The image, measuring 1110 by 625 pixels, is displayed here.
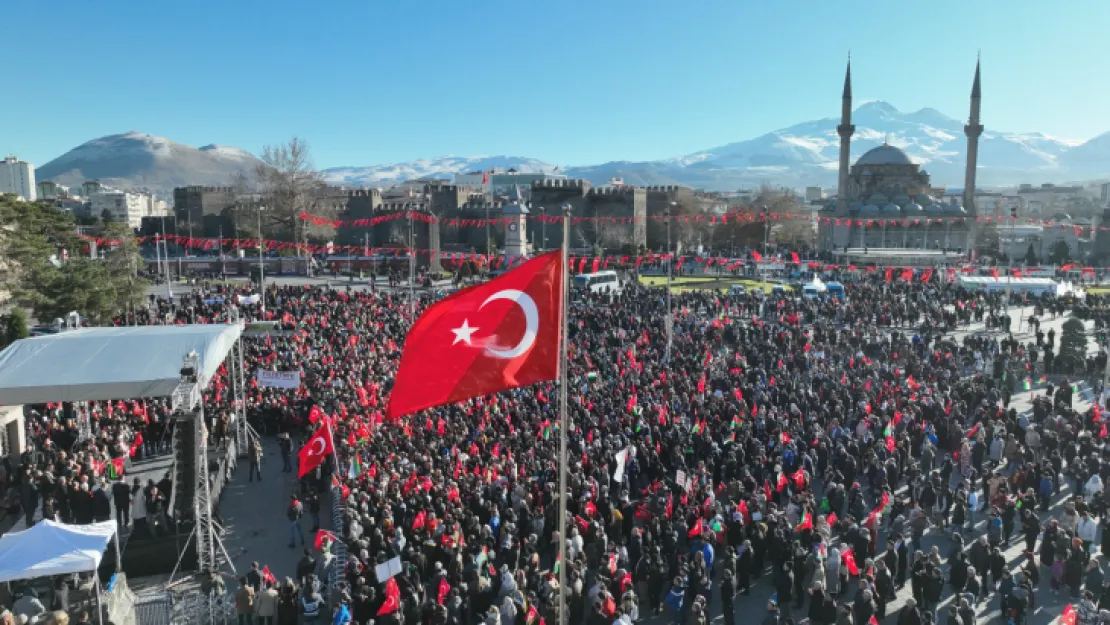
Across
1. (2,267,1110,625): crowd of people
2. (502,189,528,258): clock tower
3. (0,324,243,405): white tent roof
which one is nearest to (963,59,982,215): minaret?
(502,189,528,258): clock tower

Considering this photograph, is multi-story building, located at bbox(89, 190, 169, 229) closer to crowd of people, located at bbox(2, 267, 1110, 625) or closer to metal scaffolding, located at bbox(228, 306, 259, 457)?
metal scaffolding, located at bbox(228, 306, 259, 457)

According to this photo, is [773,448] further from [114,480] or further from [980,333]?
[980,333]

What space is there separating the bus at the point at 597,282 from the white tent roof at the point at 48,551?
31.1 metres

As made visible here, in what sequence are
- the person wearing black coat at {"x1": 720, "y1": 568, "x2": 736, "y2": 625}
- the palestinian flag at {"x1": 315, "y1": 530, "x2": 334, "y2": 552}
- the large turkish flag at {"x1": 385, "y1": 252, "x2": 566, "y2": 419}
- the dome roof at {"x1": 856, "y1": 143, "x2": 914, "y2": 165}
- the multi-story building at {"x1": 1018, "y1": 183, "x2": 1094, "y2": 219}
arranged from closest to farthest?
the large turkish flag at {"x1": 385, "y1": 252, "x2": 566, "y2": 419}, the person wearing black coat at {"x1": 720, "y1": 568, "x2": 736, "y2": 625}, the palestinian flag at {"x1": 315, "y1": 530, "x2": 334, "y2": 552}, the dome roof at {"x1": 856, "y1": 143, "x2": 914, "y2": 165}, the multi-story building at {"x1": 1018, "y1": 183, "x2": 1094, "y2": 219}

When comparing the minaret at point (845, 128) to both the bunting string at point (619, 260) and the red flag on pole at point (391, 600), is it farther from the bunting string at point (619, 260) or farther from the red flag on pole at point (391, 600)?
the red flag on pole at point (391, 600)

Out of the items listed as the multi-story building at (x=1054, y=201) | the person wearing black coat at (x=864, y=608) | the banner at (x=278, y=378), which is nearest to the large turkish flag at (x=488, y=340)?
the person wearing black coat at (x=864, y=608)

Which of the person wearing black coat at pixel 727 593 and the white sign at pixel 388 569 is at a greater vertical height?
the white sign at pixel 388 569

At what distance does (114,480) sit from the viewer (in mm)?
13914

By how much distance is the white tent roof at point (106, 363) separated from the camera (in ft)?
42.8

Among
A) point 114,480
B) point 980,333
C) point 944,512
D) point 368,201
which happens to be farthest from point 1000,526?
point 368,201

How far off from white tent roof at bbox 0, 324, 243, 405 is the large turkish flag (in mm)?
7300

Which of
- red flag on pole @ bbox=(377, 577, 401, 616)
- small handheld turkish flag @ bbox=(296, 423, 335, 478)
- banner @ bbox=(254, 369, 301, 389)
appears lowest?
red flag on pole @ bbox=(377, 577, 401, 616)

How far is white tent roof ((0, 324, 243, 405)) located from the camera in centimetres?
1305

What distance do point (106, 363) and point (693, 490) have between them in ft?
35.5
